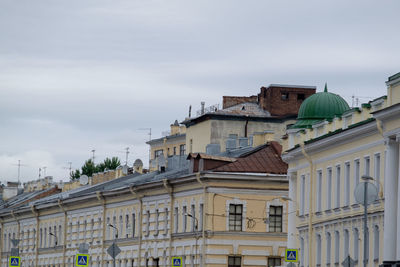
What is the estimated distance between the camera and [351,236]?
5441 cm

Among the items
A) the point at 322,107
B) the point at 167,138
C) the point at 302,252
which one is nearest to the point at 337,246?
the point at 302,252

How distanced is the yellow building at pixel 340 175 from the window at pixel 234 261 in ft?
26.0

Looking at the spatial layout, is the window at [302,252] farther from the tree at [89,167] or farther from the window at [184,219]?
the tree at [89,167]

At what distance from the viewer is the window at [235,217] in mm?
72562

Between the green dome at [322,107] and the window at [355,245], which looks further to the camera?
the green dome at [322,107]

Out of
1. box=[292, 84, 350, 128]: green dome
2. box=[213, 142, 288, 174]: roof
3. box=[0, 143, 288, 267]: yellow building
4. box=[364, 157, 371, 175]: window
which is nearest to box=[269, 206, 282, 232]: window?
box=[0, 143, 288, 267]: yellow building

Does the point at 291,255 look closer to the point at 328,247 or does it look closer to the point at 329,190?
the point at 328,247

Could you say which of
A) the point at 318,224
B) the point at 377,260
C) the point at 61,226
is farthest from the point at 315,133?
the point at 61,226

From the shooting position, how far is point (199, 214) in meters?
73.4

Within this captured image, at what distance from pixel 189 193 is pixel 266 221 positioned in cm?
506

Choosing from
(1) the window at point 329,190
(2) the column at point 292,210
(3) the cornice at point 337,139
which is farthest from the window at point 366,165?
(2) the column at point 292,210

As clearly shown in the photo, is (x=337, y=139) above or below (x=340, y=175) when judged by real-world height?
above

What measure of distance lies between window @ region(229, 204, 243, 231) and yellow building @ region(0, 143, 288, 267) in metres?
0.05

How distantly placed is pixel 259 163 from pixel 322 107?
38.5ft
